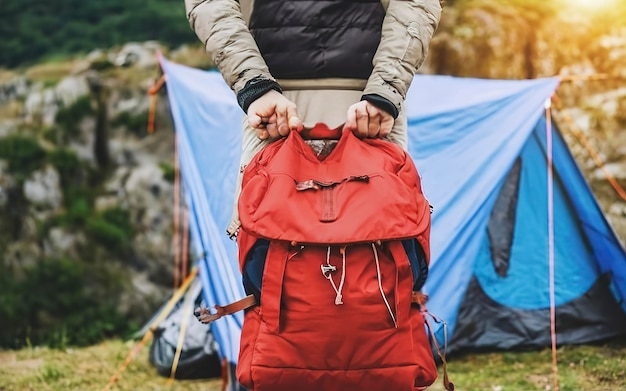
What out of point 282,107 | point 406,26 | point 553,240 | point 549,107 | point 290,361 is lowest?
point 553,240

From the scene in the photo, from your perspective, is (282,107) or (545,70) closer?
(282,107)

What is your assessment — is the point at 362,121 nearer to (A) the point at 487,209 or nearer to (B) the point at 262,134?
(B) the point at 262,134

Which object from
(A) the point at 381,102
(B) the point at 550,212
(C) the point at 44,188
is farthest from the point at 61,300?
(A) the point at 381,102

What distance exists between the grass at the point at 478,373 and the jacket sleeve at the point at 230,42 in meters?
1.75

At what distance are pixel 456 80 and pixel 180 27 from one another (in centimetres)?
626

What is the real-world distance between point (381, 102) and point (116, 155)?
4872mm

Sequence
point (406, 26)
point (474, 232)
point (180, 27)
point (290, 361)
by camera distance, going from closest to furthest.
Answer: point (290, 361) < point (406, 26) < point (474, 232) < point (180, 27)

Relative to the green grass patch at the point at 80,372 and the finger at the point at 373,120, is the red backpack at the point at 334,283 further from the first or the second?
the green grass patch at the point at 80,372

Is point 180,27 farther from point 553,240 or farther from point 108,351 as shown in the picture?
point 553,240

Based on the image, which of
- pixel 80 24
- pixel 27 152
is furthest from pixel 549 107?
pixel 80 24

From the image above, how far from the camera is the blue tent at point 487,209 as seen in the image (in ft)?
9.87

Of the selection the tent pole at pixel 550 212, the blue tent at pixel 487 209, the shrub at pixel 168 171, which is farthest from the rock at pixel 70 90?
the tent pole at pixel 550 212

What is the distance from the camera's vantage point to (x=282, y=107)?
1594 mm

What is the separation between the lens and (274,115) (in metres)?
1.61
